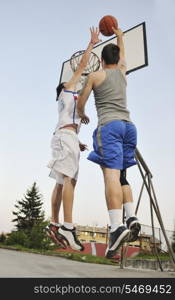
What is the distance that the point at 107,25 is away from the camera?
3.73 metres

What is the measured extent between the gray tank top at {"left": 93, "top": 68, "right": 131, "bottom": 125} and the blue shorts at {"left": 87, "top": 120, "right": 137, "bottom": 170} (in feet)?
0.29

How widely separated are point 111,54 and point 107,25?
85 cm

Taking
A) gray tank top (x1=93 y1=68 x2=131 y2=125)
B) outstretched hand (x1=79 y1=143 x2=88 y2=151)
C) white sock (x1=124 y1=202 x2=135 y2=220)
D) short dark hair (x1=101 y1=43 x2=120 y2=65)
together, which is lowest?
white sock (x1=124 y1=202 x2=135 y2=220)

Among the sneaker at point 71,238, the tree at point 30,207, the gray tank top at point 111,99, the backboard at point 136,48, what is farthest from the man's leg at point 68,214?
the tree at point 30,207

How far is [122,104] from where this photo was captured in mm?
2920

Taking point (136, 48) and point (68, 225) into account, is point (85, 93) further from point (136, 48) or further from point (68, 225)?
point (136, 48)

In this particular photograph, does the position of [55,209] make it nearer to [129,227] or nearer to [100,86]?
[129,227]

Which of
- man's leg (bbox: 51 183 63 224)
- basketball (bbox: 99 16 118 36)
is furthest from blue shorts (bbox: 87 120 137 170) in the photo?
basketball (bbox: 99 16 118 36)

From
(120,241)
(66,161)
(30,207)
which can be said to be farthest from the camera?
(30,207)

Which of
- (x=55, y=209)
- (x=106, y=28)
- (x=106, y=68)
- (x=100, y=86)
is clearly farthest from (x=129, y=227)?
(x=106, y=28)

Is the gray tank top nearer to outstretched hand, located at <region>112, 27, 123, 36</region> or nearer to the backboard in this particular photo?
outstretched hand, located at <region>112, 27, 123, 36</region>

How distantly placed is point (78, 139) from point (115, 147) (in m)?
0.83

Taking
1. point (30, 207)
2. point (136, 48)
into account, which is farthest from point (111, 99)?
point (30, 207)

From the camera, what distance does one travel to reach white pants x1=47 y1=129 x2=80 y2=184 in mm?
3238
